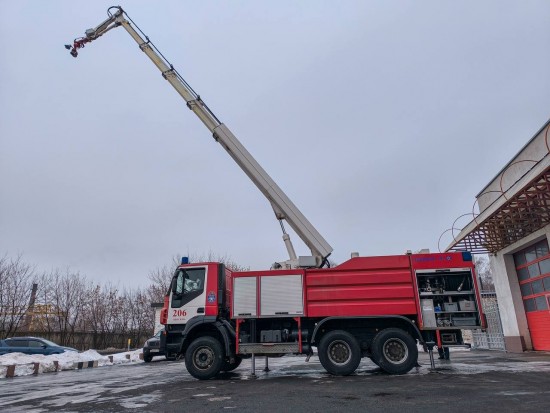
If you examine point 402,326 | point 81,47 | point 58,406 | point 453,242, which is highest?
point 81,47

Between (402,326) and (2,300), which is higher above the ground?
(2,300)

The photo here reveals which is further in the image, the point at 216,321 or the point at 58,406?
the point at 216,321

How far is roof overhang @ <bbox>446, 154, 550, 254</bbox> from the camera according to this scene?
9758mm

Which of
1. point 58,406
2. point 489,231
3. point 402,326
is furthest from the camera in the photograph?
point 489,231

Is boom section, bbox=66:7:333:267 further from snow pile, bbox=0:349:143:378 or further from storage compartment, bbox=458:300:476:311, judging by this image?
snow pile, bbox=0:349:143:378

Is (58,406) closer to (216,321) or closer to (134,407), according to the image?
(134,407)

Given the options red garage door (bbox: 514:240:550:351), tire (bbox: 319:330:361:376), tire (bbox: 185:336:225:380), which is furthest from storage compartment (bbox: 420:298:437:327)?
red garage door (bbox: 514:240:550:351)

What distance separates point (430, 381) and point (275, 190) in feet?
20.7

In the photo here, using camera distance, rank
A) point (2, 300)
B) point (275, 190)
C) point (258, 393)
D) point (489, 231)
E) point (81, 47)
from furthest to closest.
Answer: point (2, 300)
point (489, 231)
point (81, 47)
point (275, 190)
point (258, 393)

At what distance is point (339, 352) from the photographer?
9.40 metres

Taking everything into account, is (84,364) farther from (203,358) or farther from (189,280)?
(203,358)

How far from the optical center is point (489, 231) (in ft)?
46.2

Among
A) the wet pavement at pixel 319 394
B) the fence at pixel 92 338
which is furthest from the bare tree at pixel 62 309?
the wet pavement at pixel 319 394

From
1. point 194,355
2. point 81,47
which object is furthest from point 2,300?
point 194,355
